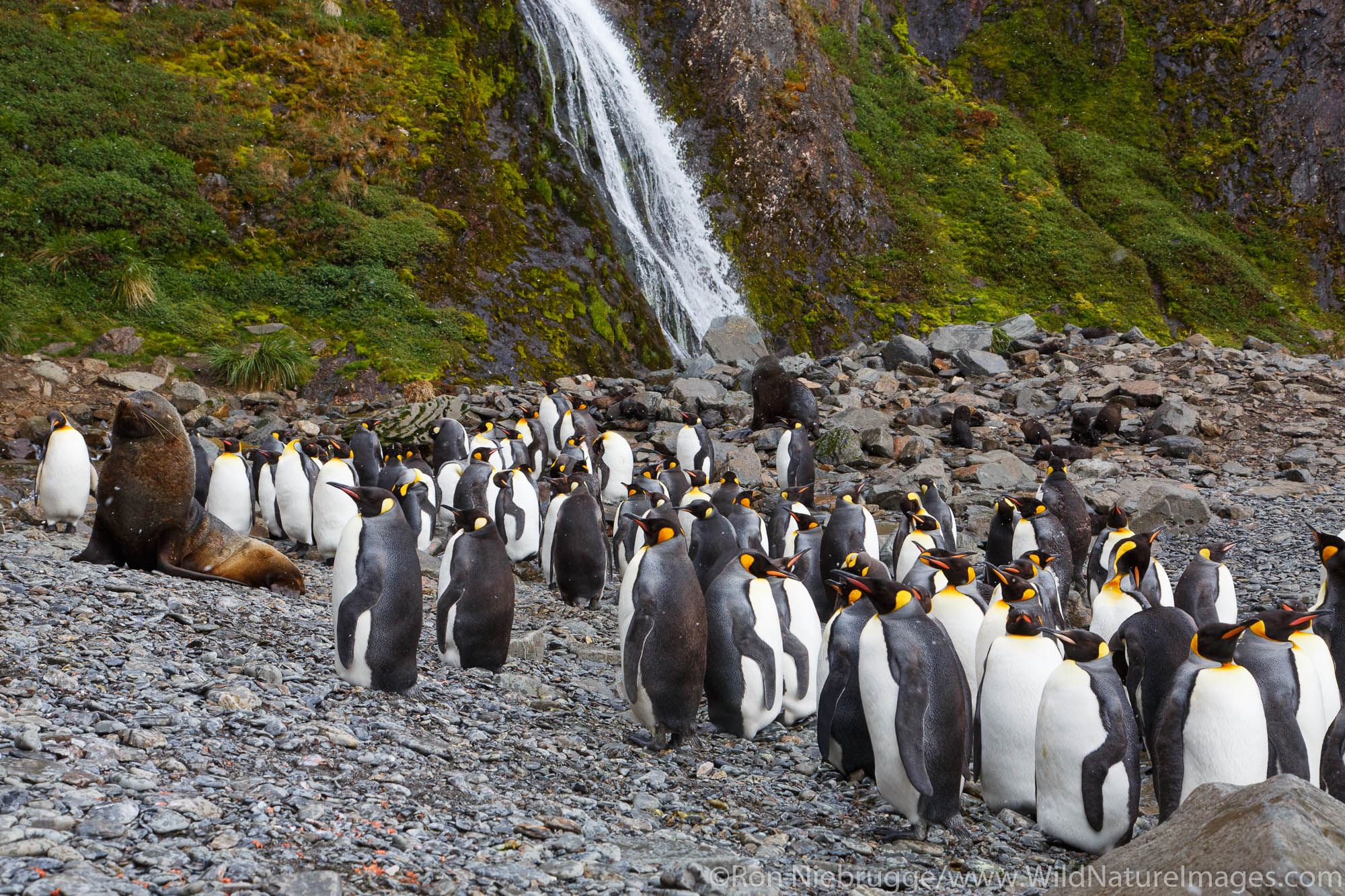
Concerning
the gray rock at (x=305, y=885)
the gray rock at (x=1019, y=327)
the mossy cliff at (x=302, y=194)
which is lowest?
the gray rock at (x=305, y=885)

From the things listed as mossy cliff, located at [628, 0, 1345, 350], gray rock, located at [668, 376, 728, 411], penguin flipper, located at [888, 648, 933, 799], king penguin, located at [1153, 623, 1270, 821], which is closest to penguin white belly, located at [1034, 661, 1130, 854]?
king penguin, located at [1153, 623, 1270, 821]

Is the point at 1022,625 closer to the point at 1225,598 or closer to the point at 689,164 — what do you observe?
the point at 1225,598

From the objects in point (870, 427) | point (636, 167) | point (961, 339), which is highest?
point (636, 167)

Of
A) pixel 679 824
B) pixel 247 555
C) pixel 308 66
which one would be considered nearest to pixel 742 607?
pixel 679 824

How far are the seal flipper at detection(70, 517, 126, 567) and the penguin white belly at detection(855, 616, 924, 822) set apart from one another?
633cm

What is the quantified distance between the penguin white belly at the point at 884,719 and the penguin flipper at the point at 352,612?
312cm

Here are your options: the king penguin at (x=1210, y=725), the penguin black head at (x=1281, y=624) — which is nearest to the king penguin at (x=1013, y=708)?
the king penguin at (x=1210, y=725)

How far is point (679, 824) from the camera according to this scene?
5020mm

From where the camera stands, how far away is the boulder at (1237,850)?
124 inches

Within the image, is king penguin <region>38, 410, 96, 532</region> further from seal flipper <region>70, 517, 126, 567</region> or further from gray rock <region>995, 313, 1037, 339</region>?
gray rock <region>995, 313, 1037, 339</region>

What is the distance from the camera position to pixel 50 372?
55.3 feet

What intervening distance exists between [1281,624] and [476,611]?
536 cm

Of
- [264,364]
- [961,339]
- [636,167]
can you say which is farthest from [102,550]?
[636,167]

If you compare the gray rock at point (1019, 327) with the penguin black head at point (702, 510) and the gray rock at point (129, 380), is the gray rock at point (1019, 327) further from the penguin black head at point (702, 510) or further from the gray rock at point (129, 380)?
the gray rock at point (129, 380)
